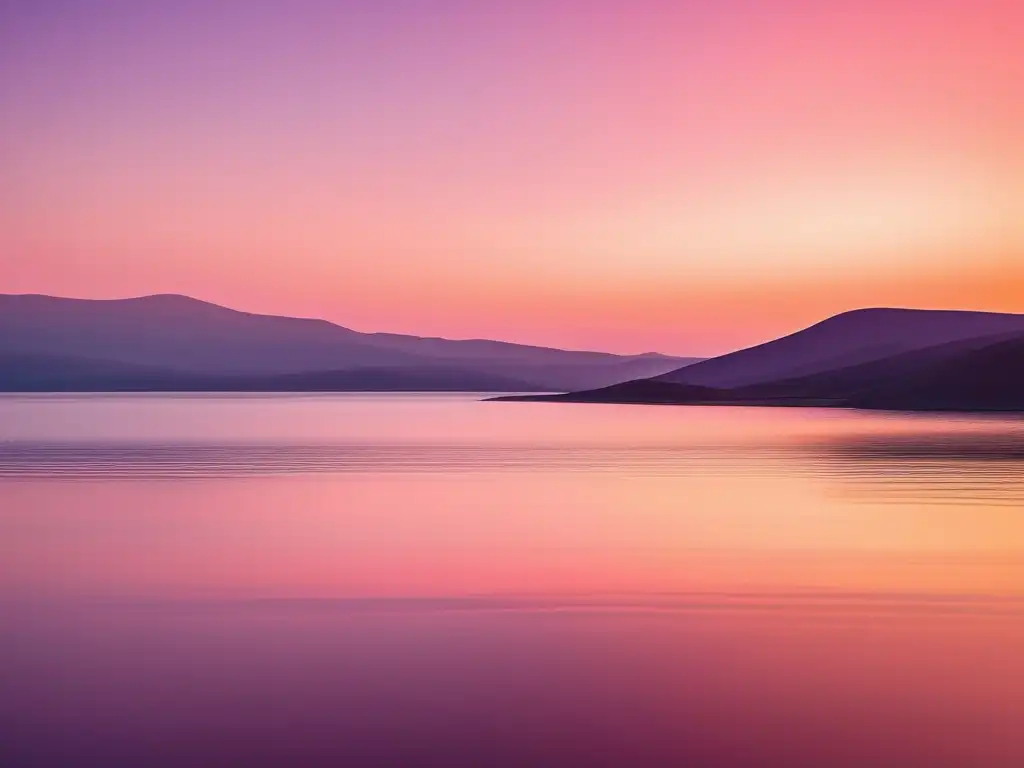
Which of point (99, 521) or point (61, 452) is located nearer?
point (99, 521)

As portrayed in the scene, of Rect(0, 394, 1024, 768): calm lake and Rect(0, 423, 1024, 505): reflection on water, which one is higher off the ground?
Rect(0, 423, 1024, 505): reflection on water

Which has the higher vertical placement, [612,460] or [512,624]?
[612,460]

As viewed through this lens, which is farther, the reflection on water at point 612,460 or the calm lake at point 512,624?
the reflection on water at point 612,460

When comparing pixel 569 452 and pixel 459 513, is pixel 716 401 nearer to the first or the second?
pixel 569 452

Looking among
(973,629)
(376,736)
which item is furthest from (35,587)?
(973,629)

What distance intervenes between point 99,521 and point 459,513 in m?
5.86

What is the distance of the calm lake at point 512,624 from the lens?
8.13 metres

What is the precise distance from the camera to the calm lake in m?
8.13

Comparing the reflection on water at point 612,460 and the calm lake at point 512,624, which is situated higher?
the reflection on water at point 612,460

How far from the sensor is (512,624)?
38.8 ft

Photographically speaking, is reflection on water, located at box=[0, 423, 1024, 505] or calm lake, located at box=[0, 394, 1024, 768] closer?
calm lake, located at box=[0, 394, 1024, 768]

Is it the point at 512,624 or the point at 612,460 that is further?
the point at 612,460

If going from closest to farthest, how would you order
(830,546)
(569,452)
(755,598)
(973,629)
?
(973,629) < (755,598) < (830,546) < (569,452)

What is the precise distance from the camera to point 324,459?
3581 cm
